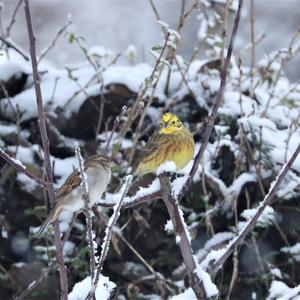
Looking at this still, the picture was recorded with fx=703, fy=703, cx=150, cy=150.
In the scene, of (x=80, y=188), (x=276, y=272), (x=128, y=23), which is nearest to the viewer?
(x=80, y=188)

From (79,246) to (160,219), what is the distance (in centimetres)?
50

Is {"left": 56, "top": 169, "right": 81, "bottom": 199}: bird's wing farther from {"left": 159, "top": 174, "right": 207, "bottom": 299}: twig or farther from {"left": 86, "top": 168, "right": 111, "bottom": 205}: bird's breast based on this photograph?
{"left": 159, "top": 174, "right": 207, "bottom": 299}: twig

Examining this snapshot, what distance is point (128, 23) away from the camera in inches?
277

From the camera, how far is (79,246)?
12.6 ft

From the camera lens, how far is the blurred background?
262 inches

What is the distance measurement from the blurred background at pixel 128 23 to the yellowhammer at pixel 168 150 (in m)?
3.45

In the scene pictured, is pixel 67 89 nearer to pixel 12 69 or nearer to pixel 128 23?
pixel 12 69

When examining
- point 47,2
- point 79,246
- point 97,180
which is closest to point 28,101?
point 79,246

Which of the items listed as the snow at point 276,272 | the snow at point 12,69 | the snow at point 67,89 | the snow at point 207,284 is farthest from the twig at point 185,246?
the snow at point 12,69

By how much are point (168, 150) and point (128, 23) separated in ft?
14.0

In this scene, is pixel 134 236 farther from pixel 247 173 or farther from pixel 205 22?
pixel 205 22

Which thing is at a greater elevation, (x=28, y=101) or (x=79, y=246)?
(x=28, y=101)

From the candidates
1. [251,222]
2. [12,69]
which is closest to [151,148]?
[251,222]

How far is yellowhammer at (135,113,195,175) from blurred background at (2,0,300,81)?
11.3 ft
